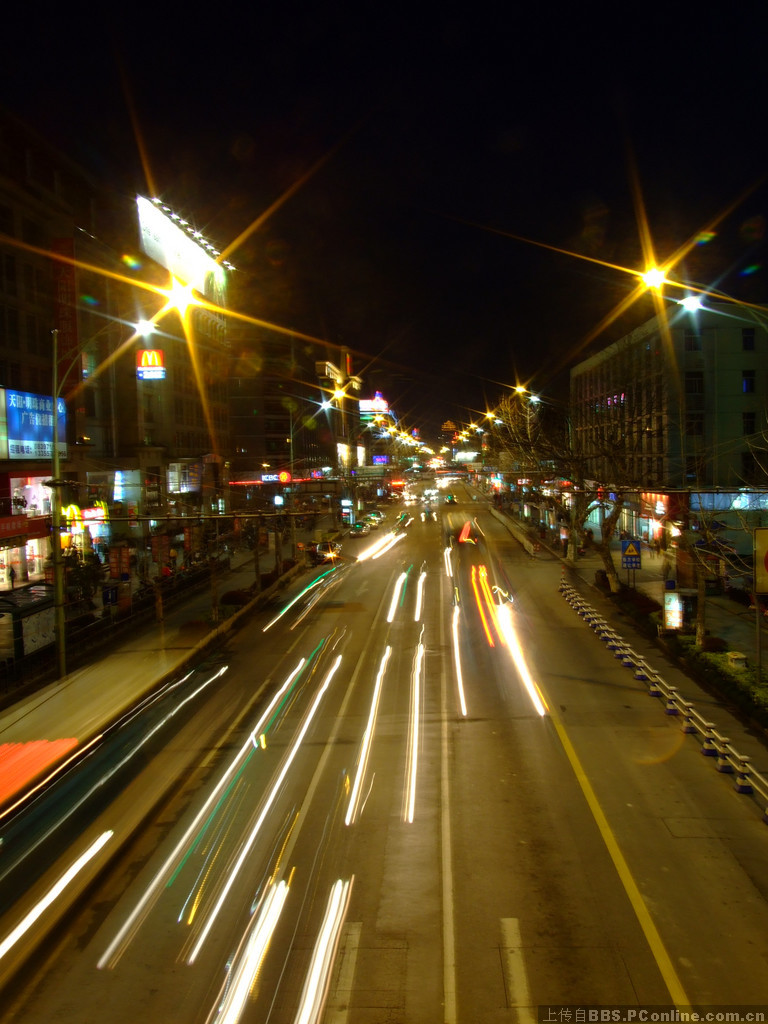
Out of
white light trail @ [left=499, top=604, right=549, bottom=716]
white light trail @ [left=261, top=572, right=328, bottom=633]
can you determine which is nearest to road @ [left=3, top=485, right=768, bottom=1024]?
white light trail @ [left=499, top=604, right=549, bottom=716]

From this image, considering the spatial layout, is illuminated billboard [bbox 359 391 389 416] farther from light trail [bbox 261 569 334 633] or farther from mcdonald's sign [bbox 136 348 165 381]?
light trail [bbox 261 569 334 633]

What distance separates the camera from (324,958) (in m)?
7.18

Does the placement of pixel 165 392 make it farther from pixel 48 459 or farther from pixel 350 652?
pixel 350 652

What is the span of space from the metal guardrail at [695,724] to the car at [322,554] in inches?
876

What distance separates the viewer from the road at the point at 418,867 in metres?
6.71

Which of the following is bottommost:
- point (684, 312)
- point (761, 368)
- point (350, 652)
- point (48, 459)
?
point (350, 652)

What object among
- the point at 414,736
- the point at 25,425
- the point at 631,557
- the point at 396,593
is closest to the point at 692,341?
the point at 631,557

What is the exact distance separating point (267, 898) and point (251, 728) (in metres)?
6.50

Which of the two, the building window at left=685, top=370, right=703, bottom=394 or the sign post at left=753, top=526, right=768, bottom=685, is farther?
the building window at left=685, top=370, right=703, bottom=394

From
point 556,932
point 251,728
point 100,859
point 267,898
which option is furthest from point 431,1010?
point 251,728

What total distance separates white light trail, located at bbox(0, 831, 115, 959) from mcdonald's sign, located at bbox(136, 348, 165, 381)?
40756 millimetres

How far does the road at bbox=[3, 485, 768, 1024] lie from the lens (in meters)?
6.71

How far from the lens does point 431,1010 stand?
20.8 ft

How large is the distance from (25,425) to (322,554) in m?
17.7
